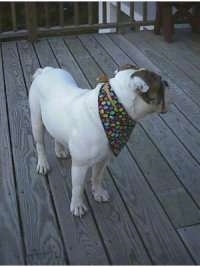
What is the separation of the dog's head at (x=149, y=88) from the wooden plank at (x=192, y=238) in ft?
2.28

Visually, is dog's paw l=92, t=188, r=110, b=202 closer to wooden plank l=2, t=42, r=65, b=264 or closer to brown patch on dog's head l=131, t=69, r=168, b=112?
wooden plank l=2, t=42, r=65, b=264

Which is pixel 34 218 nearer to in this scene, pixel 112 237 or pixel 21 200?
pixel 21 200

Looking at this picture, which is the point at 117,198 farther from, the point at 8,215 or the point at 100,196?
the point at 8,215

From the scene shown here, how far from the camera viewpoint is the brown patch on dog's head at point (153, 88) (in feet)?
6.89

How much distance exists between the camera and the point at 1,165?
305 centimetres

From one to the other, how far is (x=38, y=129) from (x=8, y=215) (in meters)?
0.55

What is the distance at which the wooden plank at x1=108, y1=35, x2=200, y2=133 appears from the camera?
371 centimetres

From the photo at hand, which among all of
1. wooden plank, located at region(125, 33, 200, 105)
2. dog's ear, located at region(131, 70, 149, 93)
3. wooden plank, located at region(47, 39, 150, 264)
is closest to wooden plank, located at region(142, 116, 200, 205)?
wooden plank, located at region(47, 39, 150, 264)

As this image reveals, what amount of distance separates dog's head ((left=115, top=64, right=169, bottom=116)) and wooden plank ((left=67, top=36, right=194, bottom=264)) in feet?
2.21

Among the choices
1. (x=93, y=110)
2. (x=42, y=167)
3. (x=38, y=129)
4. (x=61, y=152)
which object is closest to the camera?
(x=93, y=110)

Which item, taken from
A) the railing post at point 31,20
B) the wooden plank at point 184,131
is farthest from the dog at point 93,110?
the railing post at point 31,20

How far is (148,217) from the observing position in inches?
102

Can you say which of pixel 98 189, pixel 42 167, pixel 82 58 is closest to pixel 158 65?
pixel 82 58

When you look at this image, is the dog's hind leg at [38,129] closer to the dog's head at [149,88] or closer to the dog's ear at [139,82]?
the dog's head at [149,88]
